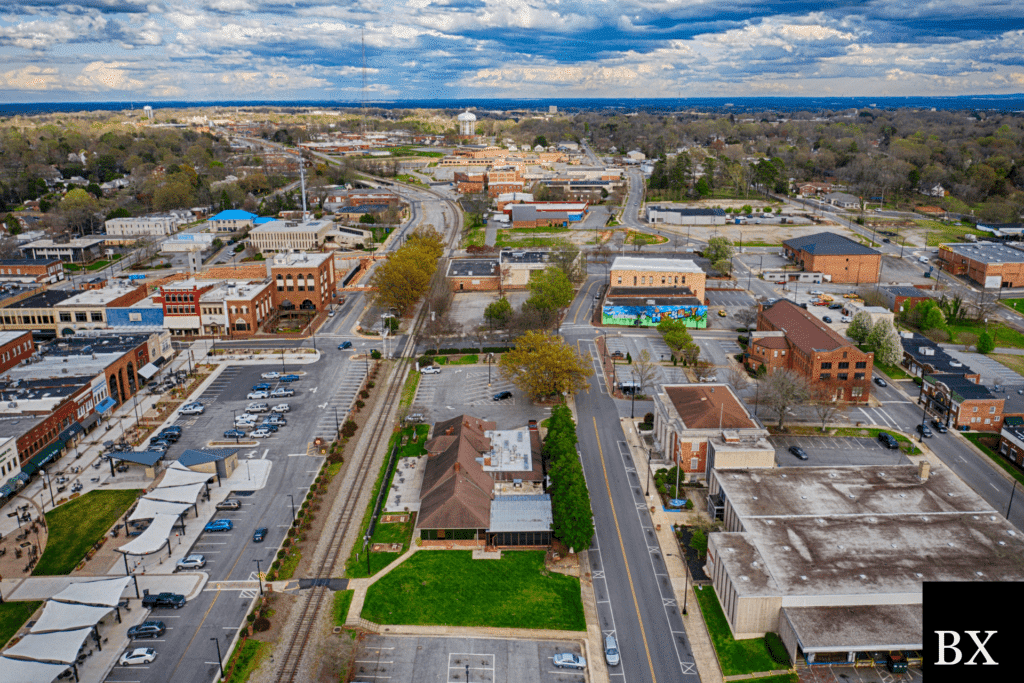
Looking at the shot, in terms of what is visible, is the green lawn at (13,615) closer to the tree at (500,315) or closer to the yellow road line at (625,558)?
the yellow road line at (625,558)

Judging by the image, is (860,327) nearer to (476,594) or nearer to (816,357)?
(816,357)

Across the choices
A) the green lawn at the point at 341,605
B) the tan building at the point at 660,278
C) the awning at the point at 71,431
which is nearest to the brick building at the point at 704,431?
the green lawn at the point at 341,605

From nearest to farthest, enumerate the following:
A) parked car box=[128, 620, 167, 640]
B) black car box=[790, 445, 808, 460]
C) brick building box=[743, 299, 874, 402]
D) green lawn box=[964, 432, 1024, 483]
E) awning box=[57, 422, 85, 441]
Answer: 1. parked car box=[128, 620, 167, 640]
2. green lawn box=[964, 432, 1024, 483]
3. black car box=[790, 445, 808, 460]
4. awning box=[57, 422, 85, 441]
5. brick building box=[743, 299, 874, 402]

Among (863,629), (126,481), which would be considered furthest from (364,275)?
(863,629)

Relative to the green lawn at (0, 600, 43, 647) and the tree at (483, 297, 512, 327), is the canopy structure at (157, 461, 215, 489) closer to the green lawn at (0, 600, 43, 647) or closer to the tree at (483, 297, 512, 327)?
the green lawn at (0, 600, 43, 647)

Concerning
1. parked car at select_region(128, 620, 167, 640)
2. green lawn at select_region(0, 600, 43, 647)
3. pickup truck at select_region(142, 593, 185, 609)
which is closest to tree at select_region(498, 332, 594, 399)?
pickup truck at select_region(142, 593, 185, 609)

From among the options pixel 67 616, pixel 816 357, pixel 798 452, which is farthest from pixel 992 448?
pixel 67 616
